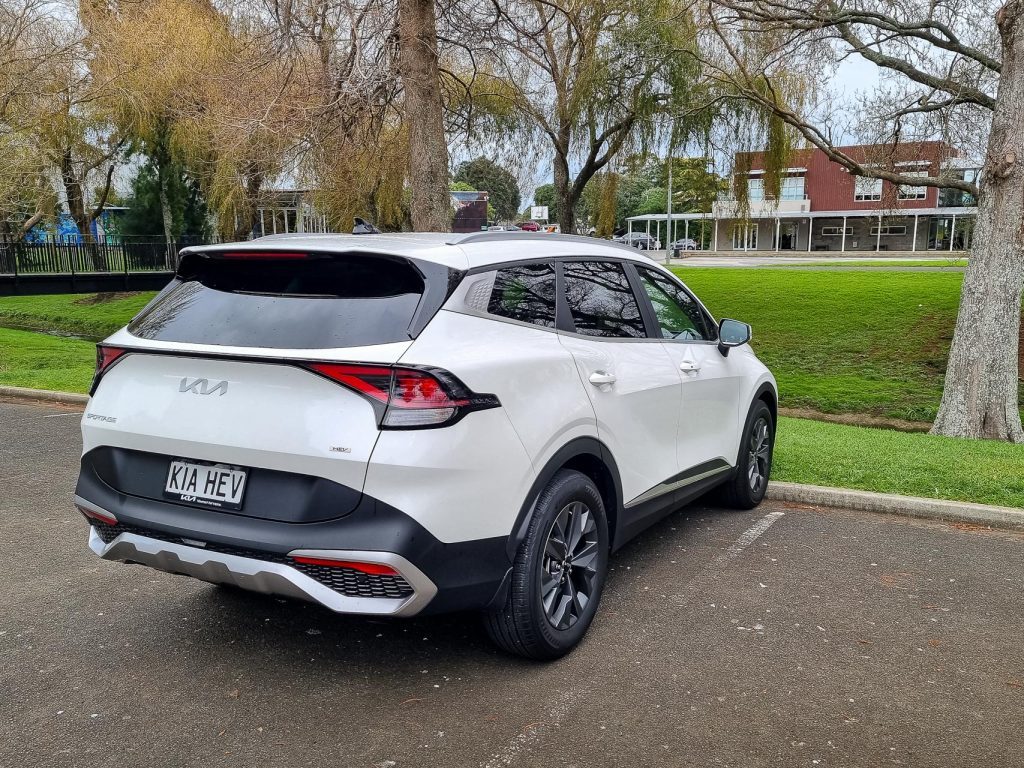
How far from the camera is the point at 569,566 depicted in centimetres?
384

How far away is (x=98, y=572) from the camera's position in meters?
4.82

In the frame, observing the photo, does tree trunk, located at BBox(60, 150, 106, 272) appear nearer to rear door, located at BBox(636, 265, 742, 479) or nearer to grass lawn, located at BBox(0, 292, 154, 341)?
grass lawn, located at BBox(0, 292, 154, 341)

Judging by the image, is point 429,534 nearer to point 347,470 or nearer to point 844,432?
point 347,470

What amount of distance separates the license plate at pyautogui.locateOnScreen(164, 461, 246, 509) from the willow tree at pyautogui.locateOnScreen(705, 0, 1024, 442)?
31.9 feet

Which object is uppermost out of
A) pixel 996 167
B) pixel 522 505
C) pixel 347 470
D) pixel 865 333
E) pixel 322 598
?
pixel 996 167

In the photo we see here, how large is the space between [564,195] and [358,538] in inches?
756

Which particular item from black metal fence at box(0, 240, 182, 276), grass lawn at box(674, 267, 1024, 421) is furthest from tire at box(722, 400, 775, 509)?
black metal fence at box(0, 240, 182, 276)

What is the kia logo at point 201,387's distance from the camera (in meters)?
3.35

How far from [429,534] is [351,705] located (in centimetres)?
82

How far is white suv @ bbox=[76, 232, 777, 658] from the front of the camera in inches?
123

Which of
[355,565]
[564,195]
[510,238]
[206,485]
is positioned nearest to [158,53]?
[564,195]

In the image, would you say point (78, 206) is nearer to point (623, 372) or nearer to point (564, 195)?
point (564, 195)

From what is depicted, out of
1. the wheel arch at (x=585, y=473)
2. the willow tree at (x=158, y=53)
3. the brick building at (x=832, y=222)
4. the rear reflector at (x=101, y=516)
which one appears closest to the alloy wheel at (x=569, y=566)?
the wheel arch at (x=585, y=473)

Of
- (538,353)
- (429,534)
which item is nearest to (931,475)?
(538,353)
